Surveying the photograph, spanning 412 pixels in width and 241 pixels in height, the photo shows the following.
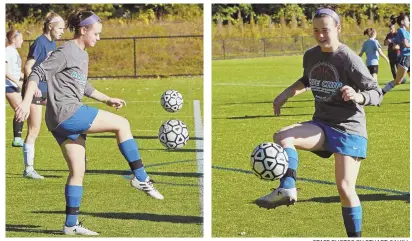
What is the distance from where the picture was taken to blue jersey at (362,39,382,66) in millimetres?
20109

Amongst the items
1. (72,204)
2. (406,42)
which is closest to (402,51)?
(406,42)

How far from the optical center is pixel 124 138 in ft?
23.6

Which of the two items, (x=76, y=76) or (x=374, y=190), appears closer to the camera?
(x=76, y=76)

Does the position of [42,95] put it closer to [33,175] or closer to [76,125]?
[33,175]

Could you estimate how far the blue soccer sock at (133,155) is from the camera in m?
7.19

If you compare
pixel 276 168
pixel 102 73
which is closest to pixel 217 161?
pixel 276 168

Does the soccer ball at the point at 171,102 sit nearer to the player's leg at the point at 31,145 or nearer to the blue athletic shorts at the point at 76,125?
the player's leg at the point at 31,145

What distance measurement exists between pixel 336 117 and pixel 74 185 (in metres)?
1.94

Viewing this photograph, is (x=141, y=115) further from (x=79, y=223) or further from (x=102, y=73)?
(x=102, y=73)

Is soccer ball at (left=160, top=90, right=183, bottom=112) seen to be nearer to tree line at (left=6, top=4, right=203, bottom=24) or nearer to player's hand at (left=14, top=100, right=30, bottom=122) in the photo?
player's hand at (left=14, top=100, right=30, bottom=122)

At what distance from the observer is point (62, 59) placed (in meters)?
6.84

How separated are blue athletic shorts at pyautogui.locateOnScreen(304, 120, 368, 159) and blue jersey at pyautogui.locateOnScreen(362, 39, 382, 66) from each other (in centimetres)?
1399

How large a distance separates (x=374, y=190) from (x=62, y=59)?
3.35 meters

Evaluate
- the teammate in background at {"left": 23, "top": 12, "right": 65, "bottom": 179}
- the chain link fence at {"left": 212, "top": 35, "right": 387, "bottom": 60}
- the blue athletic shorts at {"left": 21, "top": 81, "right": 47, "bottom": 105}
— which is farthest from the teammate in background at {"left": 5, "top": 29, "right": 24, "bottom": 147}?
the chain link fence at {"left": 212, "top": 35, "right": 387, "bottom": 60}
